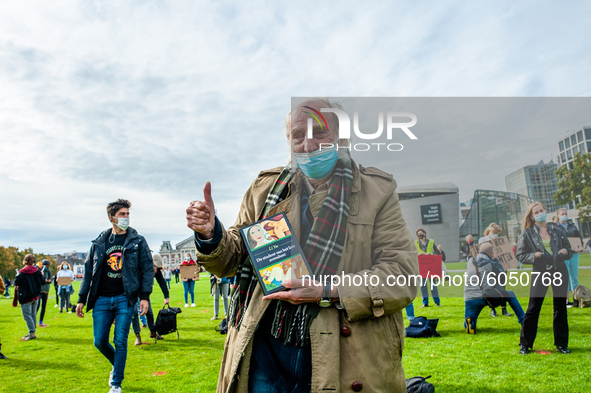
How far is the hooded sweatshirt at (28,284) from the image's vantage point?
9.32 metres

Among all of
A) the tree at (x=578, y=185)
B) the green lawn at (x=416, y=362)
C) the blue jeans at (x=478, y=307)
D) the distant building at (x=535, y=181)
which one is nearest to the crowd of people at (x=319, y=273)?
the distant building at (x=535, y=181)

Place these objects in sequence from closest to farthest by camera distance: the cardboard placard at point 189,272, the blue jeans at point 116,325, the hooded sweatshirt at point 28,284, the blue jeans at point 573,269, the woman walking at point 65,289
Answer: the blue jeans at point 116,325 < the blue jeans at point 573,269 < the hooded sweatshirt at point 28,284 < the cardboard placard at point 189,272 < the woman walking at point 65,289

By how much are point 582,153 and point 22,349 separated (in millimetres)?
11829

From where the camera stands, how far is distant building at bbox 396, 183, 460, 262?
3.45 meters

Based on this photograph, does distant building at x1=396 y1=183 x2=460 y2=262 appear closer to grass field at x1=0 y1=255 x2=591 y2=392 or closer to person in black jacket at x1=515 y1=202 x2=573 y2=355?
person in black jacket at x1=515 y1=202 x2=573 y2=355

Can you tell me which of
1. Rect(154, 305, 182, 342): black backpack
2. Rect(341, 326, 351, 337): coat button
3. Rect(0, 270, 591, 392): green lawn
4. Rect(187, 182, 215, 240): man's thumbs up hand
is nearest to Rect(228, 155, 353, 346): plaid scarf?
Rect(341, 326, 351, 337): coat button

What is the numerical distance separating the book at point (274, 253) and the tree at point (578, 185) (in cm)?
475

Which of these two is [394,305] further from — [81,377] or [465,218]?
[81,377]

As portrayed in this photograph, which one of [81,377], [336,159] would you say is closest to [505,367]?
[336,159]

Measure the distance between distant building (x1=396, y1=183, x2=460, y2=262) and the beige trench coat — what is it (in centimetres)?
107

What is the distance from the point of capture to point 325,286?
5.95ft

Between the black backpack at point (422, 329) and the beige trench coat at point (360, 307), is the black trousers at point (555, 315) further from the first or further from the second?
the beige trench coat at point (360, 307)

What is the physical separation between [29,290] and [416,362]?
9.27m

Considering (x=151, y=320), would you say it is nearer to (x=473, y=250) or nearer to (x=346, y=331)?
(x=473, y=250)
